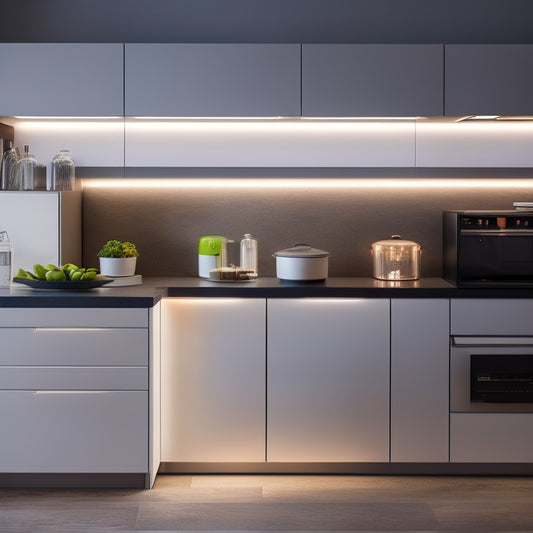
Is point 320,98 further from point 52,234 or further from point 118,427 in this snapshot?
point 118,427

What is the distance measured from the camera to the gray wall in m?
4.18

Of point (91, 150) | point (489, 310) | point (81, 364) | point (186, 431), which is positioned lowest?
point (186, 431)

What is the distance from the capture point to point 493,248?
369 cm

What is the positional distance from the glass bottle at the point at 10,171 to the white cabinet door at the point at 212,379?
102 centimetres

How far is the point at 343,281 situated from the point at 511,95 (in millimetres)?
1218

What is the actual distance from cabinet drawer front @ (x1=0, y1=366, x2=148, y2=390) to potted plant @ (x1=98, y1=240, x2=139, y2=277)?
2.14ft

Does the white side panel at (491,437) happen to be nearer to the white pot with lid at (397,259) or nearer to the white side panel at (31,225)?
the white pot with lid at (397,259)

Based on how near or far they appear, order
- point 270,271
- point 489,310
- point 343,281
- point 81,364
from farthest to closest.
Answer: point 270,271, point 343,281, point 489,310, point 81,364

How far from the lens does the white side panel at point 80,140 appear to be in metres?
3.98

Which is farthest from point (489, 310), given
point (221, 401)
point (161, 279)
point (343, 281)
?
point (161, 279)

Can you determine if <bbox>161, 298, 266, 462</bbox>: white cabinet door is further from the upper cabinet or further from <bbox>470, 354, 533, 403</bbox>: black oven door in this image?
the upper cabinet

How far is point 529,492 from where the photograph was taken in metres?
3.48

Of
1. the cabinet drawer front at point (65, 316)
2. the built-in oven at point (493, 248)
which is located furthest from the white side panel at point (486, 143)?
the cabinet drawer front at point (65, 316)

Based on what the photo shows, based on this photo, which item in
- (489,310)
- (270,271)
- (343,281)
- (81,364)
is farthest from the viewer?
(270,271)
